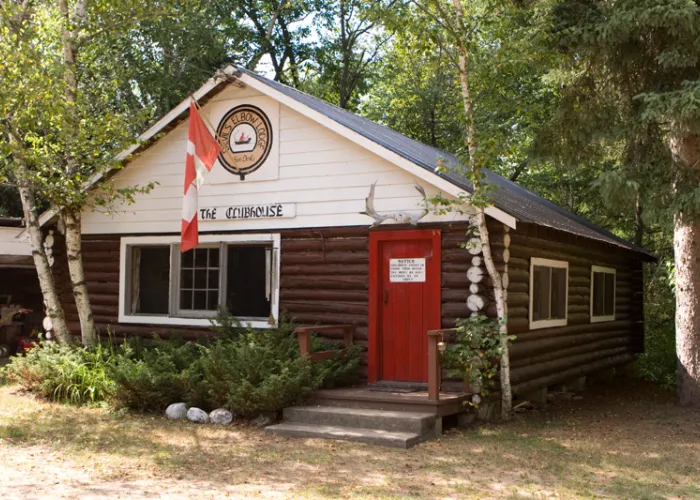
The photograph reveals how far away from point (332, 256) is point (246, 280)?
171 cm

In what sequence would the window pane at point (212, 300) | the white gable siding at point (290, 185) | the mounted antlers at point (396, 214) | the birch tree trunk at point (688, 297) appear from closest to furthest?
1. the mounted antlers at point (396, 214)
2. the white gable siding at point (290, 185)
3. the birch tree trunk at point (688, 297)
4. the window pane at point (212, 300)

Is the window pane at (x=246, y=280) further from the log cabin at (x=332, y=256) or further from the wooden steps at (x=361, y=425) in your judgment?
the wooden steps at (x=361, y=425)

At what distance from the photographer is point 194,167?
1150 centimetres

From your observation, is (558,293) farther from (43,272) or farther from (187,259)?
(43,272)

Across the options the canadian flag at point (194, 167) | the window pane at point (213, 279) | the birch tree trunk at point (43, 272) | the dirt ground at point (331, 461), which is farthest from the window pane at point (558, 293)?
the birch tree trunk at point (43, 272)

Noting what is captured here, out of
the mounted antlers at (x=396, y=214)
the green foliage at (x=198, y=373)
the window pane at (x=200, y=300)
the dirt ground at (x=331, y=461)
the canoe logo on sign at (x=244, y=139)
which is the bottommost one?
the dirt ground at (x=331, y=461)

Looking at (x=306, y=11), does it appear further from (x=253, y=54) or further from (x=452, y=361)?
(x=452, y=361)

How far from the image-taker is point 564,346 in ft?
43.6

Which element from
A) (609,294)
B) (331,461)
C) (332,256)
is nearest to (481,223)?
(332,256)

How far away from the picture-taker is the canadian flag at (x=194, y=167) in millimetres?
11359

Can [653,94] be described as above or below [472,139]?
above

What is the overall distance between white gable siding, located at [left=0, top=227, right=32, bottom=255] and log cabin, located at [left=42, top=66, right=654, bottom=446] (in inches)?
121

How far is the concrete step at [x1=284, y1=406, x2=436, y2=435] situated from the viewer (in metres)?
9.20

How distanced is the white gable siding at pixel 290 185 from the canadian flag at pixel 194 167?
1023mm
